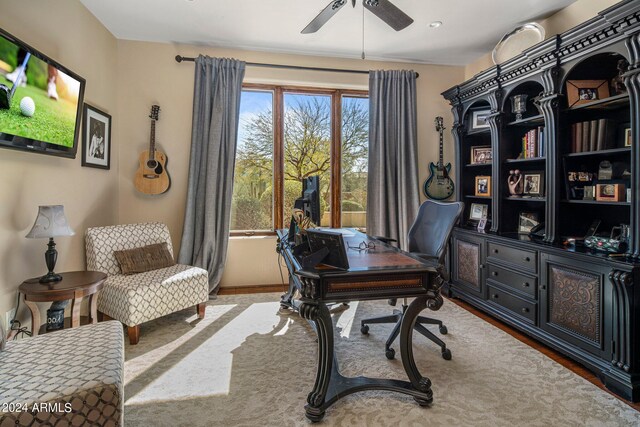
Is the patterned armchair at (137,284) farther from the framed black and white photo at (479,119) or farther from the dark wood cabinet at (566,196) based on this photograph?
the framed black and white photo at (479,119)

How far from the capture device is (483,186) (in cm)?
371

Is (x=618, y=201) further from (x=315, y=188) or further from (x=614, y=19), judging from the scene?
(x=315, y=188)

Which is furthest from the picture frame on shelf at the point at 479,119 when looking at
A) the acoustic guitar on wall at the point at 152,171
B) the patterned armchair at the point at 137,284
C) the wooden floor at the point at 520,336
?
the acoustic guitar on wall at the point at 152,171

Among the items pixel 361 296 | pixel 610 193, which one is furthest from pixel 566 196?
pixel 361 296

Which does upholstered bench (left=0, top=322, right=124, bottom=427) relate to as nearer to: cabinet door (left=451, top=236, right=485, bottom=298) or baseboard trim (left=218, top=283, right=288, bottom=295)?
baseboard trim (left=218, top=283, right=288, bottom=295)

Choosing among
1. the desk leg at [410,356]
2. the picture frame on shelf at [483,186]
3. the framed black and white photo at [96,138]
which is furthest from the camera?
the picture frame on shelf at [483,186]

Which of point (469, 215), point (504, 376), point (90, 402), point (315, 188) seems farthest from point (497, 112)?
point (90, 402)

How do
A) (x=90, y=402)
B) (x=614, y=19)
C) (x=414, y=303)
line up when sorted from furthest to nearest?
(x=614, y=19)
(x=414, y=303)
(x=90, y=402)

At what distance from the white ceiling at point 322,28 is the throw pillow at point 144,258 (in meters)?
2.18

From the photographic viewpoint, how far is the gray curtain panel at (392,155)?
4160mm

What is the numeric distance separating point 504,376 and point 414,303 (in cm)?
92

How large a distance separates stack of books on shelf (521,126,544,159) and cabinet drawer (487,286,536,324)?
4.11 ft

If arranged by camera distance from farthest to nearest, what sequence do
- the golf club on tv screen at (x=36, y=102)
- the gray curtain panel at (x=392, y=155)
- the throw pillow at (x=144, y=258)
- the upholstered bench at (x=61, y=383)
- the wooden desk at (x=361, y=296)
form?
the gray curtain panel at (x=392, y=155) < the throw pillow at (x=144, y=258) < the golf club on tv screen at (x=36, y=102) < the wooden desk at (x=361, y=296) < the upholstered bench at (x=61, y=383)

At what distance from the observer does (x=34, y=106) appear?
7.27ft
